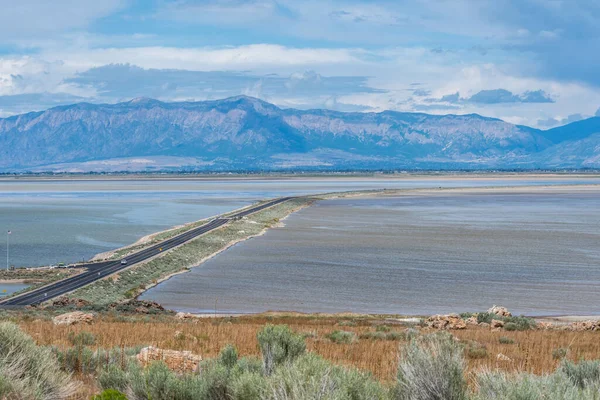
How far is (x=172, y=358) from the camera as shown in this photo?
462 inches

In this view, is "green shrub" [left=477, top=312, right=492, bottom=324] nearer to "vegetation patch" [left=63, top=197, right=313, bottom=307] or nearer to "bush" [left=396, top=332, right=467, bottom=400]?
"vegetation patch" [left=63, top=197, right=313, bottom=307]

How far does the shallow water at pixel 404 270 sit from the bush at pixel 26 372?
27988 millimetres

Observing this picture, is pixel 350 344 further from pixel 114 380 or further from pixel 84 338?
pixel 114 380

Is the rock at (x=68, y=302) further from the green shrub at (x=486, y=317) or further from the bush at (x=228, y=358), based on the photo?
the bush at (x=228, y=358)

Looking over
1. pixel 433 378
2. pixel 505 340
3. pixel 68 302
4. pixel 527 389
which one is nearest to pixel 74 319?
pixel 505 340

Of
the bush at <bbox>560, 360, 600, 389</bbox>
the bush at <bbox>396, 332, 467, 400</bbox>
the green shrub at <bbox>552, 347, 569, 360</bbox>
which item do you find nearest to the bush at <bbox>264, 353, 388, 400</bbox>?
the bush at <bbox>396, 332, 467, 400</bbox>

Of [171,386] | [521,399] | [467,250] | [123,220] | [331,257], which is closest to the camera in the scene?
[521,399]

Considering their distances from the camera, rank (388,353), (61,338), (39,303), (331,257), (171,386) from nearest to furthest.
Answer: (171,386) → (388,353) → (61,338) → (39,303) → (331,257)

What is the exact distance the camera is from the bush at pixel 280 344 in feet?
32.3

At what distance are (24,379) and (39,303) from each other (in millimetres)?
31364

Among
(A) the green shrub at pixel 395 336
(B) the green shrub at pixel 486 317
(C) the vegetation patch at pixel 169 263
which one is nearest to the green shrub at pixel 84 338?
(A) the green shrub at pixel 395 336

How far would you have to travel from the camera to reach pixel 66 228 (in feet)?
271

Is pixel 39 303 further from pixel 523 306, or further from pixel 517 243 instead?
pixel 517 243

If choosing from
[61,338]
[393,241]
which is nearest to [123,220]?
[393,241]
